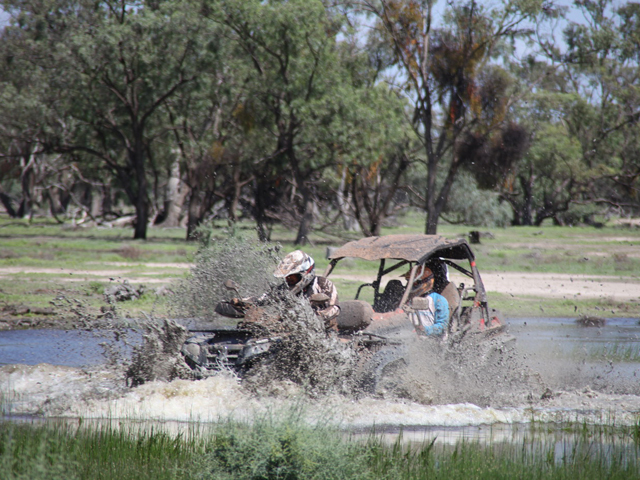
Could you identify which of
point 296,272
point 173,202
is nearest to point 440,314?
point 296,272

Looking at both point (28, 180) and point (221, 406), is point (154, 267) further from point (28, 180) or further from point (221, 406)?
point (28, 180)

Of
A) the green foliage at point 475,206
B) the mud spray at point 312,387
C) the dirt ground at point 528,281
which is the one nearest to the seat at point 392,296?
the mud spray at point 312,387

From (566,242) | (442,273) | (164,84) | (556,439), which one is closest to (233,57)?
(164,84)

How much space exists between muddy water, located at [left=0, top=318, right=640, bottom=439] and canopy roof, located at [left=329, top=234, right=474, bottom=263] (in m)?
1.41

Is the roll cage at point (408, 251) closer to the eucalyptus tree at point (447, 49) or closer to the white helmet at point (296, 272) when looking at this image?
the white helmet at point (296, 272)

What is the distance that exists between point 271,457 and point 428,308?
3712 millimetres

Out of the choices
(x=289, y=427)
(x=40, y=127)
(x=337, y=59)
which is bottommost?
(x=289, y=427)

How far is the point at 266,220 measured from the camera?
37.4 meters

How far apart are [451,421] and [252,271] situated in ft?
22.5

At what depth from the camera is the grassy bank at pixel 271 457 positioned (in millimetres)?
5086

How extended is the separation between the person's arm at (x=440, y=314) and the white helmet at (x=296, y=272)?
5.24 feet

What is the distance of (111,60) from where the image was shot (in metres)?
33.4

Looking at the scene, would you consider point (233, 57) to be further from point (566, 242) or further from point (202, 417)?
point (202, 417)

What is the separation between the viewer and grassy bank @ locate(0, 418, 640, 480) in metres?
5.09
